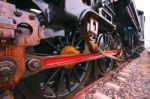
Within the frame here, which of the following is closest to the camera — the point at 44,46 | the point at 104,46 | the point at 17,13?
the point at 17,13

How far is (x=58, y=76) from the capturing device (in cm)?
247

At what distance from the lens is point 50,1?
6.75 feet

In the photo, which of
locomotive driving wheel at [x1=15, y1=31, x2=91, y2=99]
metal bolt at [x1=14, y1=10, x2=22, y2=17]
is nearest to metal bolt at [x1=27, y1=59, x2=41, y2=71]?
metal bolt at [x1=14, y1=10, x2=22, y2=17]

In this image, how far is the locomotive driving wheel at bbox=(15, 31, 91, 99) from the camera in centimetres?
212

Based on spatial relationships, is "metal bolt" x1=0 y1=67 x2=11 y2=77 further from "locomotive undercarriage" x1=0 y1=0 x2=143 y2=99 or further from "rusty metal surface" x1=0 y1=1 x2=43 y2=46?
"rusty metal surface" x1=0 y1=1 x2=43 y2=46

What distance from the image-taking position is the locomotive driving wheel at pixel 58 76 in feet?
6.95

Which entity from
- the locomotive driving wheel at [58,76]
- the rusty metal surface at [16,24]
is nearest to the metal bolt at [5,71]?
the rusty metal surface at [16,24]

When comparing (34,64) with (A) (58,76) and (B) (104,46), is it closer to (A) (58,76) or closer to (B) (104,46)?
(A) (58,76)

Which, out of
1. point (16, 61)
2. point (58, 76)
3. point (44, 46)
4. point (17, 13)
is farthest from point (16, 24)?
point (58, 76)

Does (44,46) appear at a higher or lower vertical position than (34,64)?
higher

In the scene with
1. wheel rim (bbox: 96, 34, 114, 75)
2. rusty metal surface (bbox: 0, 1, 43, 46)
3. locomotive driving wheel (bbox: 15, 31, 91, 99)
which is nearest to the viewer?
rusty metal surface (bbox: 0, 1, 43, 46)

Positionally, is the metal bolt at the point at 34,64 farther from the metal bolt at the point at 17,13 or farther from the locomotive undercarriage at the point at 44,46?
the metal bolt at the point at 17,13

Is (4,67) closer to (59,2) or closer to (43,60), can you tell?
(43,60)

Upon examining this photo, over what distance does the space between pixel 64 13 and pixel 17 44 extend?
767 mm
